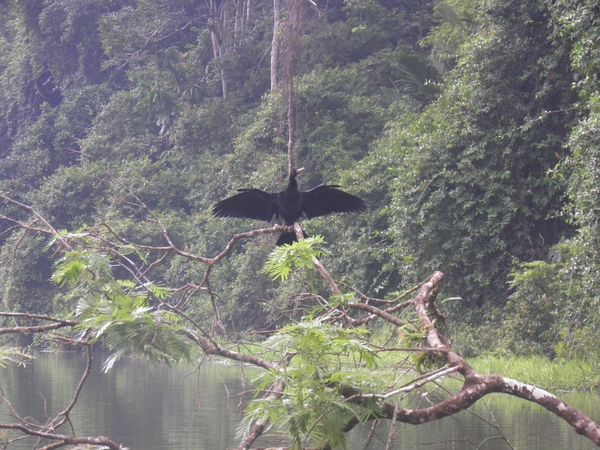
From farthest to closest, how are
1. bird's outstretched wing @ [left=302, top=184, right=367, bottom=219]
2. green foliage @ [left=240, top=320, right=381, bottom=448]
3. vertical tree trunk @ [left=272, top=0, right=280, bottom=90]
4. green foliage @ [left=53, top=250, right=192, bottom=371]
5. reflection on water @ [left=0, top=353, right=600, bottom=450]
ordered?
vertical tree trunk @ [left=272, top=0, right=280, bottom=90] < reflection on water @ [left=0, top=353, right=600, bottom=450] < bird's outstretched wing @ [left=302, top=184, right=367, bottom=219] < green foliage @ [left=53, top=250, right=192, bottom=371] < green foliage @ [left=240, top=320, right=381, bottom=448]

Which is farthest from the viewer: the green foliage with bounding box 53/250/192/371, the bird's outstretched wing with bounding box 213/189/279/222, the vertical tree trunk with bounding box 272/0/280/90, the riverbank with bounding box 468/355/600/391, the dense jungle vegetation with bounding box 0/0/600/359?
the vertical tree trunk with bounding box 272/0/280/90

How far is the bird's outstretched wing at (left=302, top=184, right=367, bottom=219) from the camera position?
5.56 m

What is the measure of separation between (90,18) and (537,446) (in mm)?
19524

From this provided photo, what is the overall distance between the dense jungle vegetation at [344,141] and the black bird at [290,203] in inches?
37.7

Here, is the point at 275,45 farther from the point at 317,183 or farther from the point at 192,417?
the point at 192,417

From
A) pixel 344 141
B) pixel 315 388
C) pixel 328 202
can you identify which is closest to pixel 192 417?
pixel 315 388

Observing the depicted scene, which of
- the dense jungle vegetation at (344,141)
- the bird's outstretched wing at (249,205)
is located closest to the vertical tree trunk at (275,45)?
the dense jungle vegetation at (344,141)

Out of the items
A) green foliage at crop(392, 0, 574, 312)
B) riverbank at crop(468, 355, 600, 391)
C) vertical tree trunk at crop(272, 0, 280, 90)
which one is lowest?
riverbank at crop(468, 355, 600, 391)

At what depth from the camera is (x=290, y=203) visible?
5594mm

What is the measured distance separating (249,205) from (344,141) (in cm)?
955

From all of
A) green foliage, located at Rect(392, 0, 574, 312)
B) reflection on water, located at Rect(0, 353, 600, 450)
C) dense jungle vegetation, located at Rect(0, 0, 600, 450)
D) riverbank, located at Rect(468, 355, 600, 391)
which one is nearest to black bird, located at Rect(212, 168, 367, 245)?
dense jungle vegetation, located at Rect(0, 0, 600, 450)

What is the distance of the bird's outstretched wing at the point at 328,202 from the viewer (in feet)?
18.2

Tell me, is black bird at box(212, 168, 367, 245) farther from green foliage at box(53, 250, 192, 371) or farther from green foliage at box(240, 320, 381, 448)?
green foliage at box(240, 320, 381, 448)

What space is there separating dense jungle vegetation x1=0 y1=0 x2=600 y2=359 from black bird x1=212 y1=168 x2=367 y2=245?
96 cm
